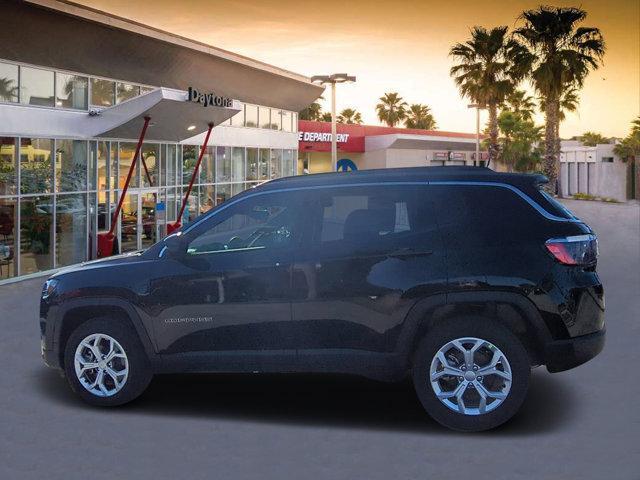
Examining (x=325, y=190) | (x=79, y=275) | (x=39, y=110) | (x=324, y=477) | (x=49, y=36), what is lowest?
(x=324, y=477)

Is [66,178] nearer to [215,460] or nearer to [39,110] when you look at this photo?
[39,110]

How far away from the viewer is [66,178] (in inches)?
848

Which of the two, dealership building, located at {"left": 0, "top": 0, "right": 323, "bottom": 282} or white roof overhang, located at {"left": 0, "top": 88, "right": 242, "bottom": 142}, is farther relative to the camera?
white roof overhang, located at {"left": 0, "top": 88, "right": 242, "bottom": 142}

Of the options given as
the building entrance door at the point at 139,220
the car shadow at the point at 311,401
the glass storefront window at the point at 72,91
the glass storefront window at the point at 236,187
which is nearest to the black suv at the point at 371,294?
the car shadow at the point at 311,401

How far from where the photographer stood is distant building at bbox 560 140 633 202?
73.2 metres

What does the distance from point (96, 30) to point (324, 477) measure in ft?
62.1

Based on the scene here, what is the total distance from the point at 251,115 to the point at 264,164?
2.63 m

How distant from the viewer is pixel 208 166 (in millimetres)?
31266

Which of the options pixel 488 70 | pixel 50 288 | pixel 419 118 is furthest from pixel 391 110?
pixel 50 288

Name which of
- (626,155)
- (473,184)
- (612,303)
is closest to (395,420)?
(473,184)

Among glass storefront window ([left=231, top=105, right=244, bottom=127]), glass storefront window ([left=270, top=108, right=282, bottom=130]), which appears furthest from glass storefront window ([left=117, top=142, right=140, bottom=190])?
glass storefront window ([left=270, top=108, right=282, bottom=130])

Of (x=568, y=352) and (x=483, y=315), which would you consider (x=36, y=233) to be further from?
(x=568, y=352)

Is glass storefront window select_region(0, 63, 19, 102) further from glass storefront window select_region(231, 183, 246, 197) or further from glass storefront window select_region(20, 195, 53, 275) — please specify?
glass storefront window select_region(231, 183, 246, 197)

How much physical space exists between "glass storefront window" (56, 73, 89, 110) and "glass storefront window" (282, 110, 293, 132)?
17096mm
